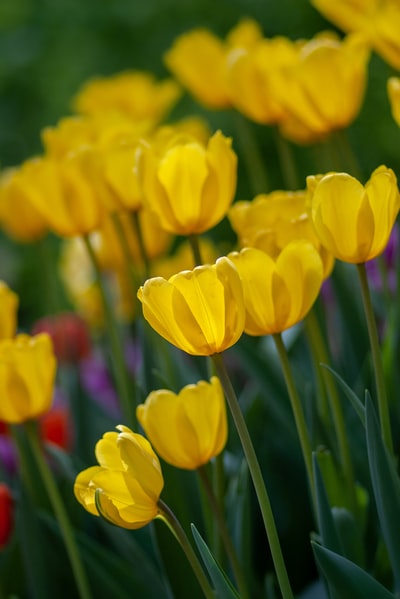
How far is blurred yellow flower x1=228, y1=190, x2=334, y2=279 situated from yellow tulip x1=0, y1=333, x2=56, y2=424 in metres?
0.18

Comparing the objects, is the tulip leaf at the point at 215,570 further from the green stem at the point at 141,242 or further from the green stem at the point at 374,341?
the green stem at the point at 141,242

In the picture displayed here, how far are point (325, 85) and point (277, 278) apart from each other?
0.95 ft

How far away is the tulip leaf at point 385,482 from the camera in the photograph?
0.62m

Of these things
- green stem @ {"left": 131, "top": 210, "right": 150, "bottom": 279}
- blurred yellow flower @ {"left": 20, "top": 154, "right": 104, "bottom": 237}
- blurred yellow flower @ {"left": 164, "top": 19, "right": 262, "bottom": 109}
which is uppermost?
blurred yellow flower @ {"left": 164, "top": 19, "right": 262, "bottom": 109}

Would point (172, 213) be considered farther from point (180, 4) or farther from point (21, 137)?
point (21, 137)

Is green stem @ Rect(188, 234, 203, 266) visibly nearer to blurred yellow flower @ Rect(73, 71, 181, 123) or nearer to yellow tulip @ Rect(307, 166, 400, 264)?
yellow tulip @ Rect(307, 166, 400, 264)

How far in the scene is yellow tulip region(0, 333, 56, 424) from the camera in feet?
2.44

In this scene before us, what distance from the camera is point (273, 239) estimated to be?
69 centimetres

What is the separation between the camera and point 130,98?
53.5 inches

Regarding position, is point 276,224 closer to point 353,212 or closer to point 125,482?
point 353,212

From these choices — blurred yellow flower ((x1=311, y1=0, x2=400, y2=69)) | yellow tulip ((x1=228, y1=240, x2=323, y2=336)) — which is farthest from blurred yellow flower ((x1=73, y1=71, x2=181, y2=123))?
yellow tulip ((x1=228, y1=240, x2=323, y2=336))

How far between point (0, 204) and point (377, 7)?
1.52 ft

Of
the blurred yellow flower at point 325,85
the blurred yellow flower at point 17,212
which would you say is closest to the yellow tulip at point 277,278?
the blurred yellow flower at point 325,85

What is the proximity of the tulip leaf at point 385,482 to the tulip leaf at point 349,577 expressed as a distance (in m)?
0.04
